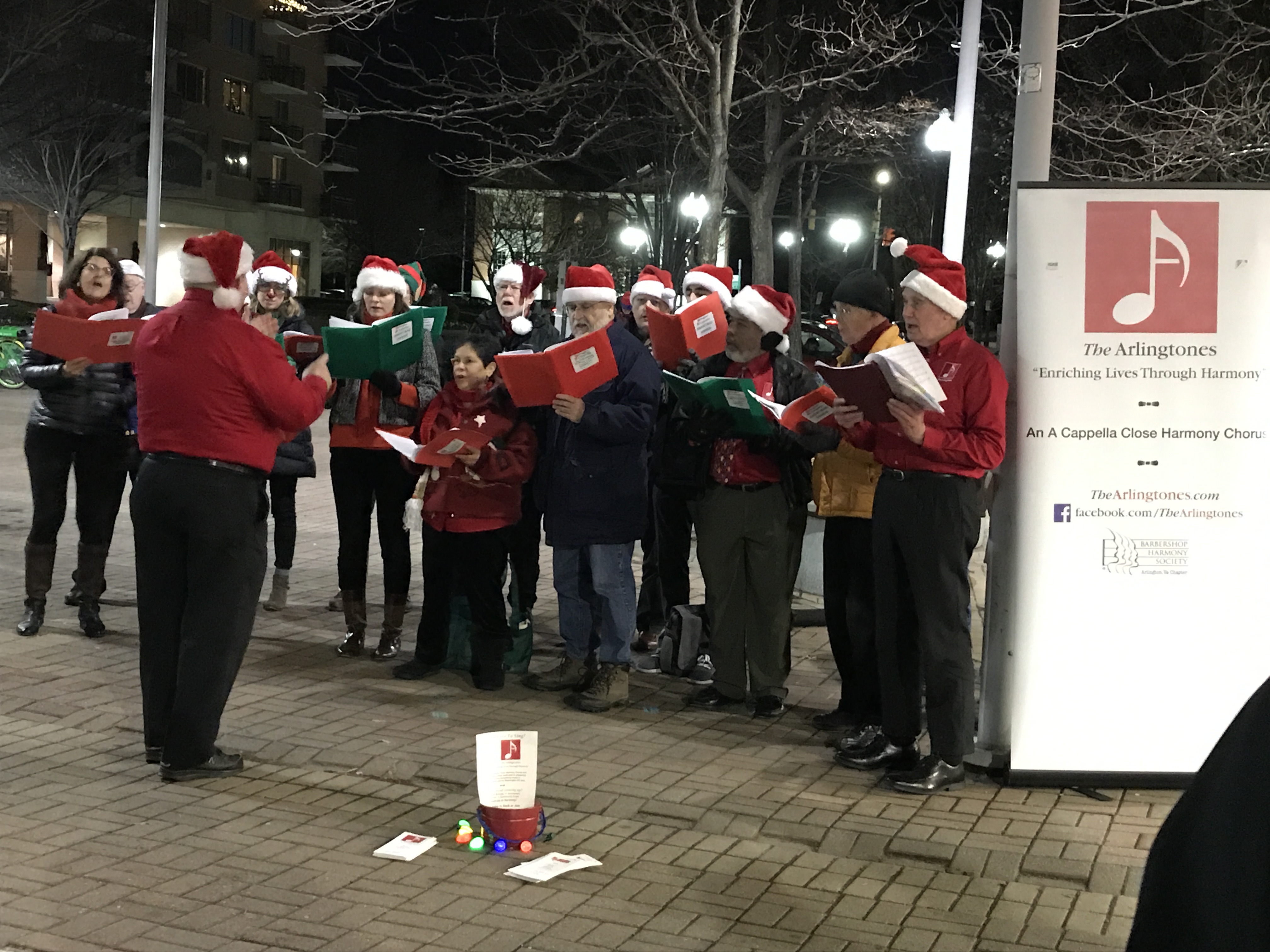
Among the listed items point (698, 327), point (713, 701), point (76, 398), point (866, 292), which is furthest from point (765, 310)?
point (76, 398)

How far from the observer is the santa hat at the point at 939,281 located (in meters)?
6.00

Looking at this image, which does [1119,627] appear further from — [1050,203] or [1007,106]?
[1007,106]

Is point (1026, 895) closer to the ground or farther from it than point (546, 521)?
closer to the ground

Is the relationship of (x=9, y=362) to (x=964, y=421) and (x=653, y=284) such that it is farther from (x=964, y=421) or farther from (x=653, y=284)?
(x=964, y=421)

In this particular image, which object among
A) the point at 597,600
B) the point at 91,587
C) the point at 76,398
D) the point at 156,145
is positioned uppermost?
the point at 156,145

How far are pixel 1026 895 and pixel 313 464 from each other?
563cm

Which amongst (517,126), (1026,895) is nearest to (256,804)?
(1026,895)

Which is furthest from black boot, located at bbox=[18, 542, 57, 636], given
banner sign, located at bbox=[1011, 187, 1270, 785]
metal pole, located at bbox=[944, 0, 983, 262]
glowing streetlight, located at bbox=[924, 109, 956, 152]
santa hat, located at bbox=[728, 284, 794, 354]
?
glowing streetlight, located at bbox=[924, 109, 956, 152]

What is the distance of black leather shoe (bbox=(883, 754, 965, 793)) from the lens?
243 inches

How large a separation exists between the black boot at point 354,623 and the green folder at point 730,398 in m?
2.32

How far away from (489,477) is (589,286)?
1.09 metres

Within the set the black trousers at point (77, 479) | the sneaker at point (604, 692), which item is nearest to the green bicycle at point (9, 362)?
the black trousers at point (77, 479)

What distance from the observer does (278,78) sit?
65.6 meters

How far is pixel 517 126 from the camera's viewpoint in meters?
26.4
